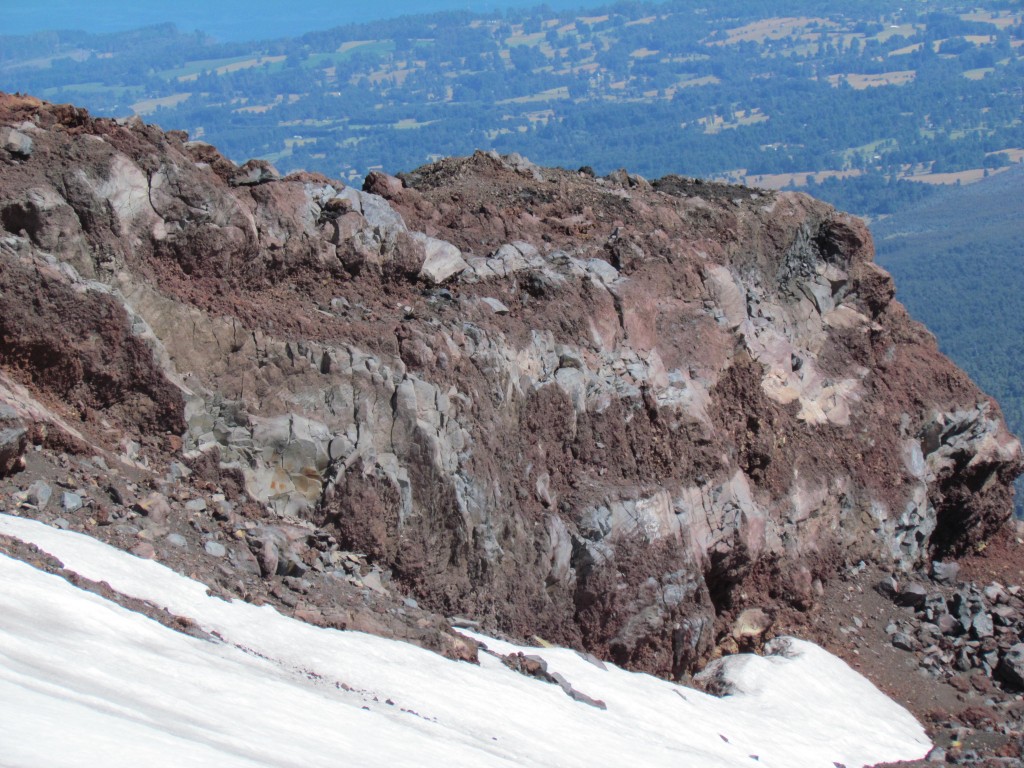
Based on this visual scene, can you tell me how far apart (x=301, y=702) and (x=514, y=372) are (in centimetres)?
977

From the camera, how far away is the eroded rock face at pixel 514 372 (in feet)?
59.1

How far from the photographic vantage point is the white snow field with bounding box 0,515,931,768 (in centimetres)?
1012

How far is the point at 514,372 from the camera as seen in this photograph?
21578mm

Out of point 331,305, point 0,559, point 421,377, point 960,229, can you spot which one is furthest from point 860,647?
point 960,229

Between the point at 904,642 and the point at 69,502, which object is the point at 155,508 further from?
the point at 904,642

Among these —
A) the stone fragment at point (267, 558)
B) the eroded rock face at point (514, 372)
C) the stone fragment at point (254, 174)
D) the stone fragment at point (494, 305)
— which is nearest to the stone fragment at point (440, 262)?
the eroded rock face at point (514, 372)

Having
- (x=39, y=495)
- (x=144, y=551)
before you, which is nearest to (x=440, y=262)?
(x=144, y=551)

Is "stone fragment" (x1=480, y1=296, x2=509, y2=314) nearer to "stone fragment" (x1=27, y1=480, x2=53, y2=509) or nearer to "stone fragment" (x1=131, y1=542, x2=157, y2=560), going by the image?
"stone fragment" (x1=131, y1=542, x2=157, y2=560)

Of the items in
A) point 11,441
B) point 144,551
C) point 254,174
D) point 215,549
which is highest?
point 254,174

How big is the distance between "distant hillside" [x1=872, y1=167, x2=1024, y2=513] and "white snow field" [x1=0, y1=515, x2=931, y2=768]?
105 meters

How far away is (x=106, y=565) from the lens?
48.7ft

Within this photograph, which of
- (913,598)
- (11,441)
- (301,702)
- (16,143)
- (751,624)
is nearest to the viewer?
(301,702)

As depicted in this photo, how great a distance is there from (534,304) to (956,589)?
12.0 metres

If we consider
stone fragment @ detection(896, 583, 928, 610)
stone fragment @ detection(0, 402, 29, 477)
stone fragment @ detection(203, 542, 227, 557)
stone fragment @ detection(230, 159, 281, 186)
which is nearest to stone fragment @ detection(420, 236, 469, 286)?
stone fragment @ detection(230, 159, 281, 186)
